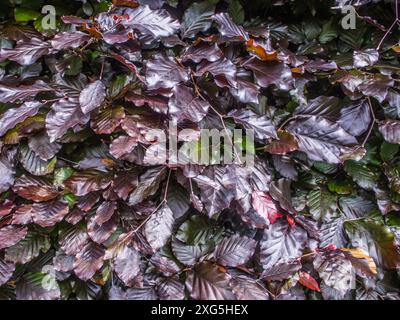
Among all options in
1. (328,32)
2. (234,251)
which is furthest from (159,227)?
(328,32)

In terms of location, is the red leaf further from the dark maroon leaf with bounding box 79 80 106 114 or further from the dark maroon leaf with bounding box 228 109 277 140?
the dark maroon leaf with bounding box 79 80 106 114

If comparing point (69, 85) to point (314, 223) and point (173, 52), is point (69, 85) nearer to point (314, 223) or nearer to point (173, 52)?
point (173, 52)

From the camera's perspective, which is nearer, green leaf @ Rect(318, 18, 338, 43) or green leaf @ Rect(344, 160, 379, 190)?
green leaf @ Rect(344, 160, 379, 190)

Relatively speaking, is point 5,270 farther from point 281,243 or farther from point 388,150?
point 388,150

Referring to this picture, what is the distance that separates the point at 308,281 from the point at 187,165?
48 cm

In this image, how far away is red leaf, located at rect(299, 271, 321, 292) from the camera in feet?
3.22

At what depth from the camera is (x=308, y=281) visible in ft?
3.26

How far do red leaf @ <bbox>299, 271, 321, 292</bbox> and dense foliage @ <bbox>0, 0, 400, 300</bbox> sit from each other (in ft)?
0.06

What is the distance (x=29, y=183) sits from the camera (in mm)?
1060

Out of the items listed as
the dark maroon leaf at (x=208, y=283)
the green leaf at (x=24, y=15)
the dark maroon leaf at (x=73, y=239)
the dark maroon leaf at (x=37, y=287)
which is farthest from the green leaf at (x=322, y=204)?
the green leaf at (x=24, y=15)

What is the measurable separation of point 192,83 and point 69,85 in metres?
0.38

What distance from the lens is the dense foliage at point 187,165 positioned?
960mm

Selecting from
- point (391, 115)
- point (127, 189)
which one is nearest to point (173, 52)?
point (127, 189)

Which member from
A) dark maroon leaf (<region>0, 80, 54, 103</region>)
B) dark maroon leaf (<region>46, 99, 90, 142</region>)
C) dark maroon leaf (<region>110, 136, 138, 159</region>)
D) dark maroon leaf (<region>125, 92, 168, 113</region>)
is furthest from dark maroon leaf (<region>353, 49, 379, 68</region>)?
dark maroon leaf (<region>0, 80, 54, 103</region>)
